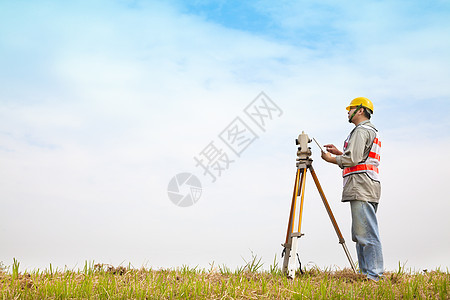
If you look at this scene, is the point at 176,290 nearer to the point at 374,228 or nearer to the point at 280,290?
the point at 280,290

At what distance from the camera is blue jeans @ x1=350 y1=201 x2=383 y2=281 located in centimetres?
708

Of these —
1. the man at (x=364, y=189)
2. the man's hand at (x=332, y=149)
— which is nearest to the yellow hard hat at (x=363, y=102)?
the man at (x=364, y=189)

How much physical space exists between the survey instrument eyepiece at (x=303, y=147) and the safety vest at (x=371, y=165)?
724mm

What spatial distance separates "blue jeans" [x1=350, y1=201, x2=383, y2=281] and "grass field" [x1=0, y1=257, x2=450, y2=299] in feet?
0.68

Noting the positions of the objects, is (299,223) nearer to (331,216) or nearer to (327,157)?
(331,216)

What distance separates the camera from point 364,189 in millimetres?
7184

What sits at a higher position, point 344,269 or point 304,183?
point 304,183

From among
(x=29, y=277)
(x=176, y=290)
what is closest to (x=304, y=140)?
(x=176, y=290)

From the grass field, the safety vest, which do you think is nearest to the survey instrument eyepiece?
the safety vest

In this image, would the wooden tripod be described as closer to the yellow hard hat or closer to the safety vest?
the safety vest

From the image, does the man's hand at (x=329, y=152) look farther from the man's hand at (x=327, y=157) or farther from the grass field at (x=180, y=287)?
the grass field at (x=180, y=287)

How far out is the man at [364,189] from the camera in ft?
23.3

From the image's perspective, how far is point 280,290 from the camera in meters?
6.11

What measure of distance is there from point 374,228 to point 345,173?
1.00m
